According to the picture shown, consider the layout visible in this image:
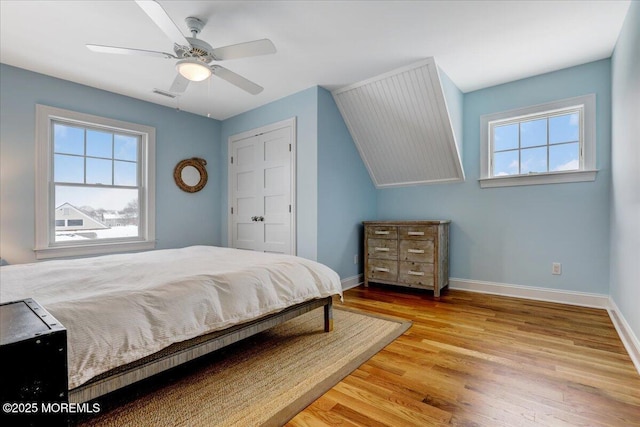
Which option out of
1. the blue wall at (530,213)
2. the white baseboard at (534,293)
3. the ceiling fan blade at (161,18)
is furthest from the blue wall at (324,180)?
the ceiling fan blade at (161,18)

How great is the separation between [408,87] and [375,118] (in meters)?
0.58

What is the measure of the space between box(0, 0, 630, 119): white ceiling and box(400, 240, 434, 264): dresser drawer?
6.37 ft

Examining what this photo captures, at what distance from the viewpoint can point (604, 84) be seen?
9.95ft

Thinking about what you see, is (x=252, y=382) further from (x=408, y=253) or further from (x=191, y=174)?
(x=191, y=174)

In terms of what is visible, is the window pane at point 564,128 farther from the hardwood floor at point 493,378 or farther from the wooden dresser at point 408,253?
the hardwood floor at point 493,378

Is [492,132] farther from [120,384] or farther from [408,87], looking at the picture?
[120,384]

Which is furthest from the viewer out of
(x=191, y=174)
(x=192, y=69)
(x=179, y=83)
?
(x=191, y=174)

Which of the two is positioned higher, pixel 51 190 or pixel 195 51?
pixel 195 51

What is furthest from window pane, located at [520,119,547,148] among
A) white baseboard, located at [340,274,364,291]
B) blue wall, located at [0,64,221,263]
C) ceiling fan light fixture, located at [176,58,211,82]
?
blue wall, located at [0,64,221,263]

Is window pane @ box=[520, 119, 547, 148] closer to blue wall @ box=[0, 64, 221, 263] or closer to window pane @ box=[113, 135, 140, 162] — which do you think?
blue wall @ box=[0, 64, 221, 263]

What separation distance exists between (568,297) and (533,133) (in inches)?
71.8

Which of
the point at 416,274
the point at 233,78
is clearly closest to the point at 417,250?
the point at 416,274

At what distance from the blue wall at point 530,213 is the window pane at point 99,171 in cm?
394

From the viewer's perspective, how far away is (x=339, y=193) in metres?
3.89
